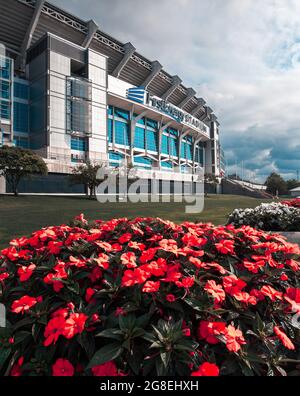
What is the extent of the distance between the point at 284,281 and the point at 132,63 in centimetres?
6852

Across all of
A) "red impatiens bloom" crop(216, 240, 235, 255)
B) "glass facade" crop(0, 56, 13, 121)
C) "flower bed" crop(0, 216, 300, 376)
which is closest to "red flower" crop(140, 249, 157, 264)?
"flower bed" crop(0, 216, 300, 376)

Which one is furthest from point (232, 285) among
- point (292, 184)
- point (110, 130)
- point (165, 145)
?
point (292, 184)

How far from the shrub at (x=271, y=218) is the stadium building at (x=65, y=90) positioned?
3760 cm

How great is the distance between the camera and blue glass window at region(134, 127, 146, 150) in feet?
222

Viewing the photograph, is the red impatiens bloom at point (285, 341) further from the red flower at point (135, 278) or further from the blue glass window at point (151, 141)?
the blue glass window at point (151, 141)

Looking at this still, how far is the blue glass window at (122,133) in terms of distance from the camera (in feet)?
205

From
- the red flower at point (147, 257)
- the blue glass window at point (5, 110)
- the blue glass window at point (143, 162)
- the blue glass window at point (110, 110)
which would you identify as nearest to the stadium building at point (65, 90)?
the blue glass window at point (5, 110)

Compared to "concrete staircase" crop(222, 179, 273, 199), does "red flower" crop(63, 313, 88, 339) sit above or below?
below

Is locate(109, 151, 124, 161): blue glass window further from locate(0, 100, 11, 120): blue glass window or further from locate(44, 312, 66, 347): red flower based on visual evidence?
locate(44, 312, 66, 347): red flower

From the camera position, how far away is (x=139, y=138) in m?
68.7

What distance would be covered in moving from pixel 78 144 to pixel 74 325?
170 ft

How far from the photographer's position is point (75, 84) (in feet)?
158

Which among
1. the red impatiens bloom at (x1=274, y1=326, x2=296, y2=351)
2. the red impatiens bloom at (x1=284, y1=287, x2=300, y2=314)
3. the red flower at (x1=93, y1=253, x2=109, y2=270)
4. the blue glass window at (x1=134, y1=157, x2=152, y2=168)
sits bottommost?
the red impatiens bloom at (x1=274, y1=326, x2=296, y2=351)

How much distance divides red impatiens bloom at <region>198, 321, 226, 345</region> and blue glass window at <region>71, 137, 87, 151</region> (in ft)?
167
